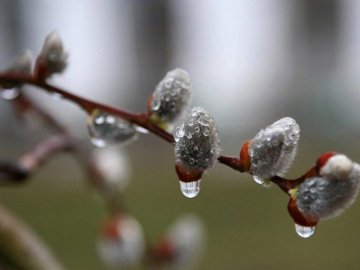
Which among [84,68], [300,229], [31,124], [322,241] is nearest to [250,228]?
[322,241]

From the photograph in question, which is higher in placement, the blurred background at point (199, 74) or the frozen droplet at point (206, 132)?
the frozen droplet at point (206, 132)

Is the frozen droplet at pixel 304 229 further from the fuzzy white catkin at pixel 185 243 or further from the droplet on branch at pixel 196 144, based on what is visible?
the fuzzy white catkin at pixel 185 243

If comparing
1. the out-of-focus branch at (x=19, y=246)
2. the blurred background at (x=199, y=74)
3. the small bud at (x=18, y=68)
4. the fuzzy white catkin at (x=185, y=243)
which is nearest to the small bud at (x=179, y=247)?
the fuzzy white catkin at (x=185, y=243)

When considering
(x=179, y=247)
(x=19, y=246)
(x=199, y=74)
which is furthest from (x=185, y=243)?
(x=199, y=74)

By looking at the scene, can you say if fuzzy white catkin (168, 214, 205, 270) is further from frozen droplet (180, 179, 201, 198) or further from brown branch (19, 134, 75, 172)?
frozen droplet (180, 179, 201, 198)

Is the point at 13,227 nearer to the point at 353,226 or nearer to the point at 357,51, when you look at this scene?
the point at 353,226

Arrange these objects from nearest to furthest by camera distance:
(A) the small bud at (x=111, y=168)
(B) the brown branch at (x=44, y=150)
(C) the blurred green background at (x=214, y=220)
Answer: (B) the brown branch at (x=44, y=150) → (A) the small bud at (x=111, y=168) → (C) the blurred green background at (x=214, y=220)
